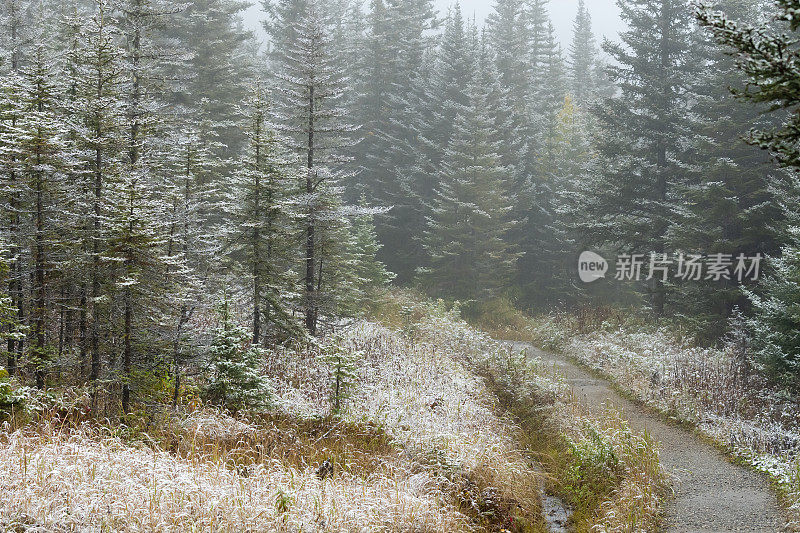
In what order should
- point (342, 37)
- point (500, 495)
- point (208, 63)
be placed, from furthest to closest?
point (342, 37) → point (208, 63) → point (500, 495)

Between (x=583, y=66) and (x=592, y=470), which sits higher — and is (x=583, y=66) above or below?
above

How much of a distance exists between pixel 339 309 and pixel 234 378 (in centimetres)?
832

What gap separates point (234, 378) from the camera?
9.44 meters

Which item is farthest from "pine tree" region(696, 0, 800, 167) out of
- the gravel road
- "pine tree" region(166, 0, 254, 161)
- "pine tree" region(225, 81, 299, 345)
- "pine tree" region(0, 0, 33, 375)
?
"pine tree" region(166, 0, 254, 161)

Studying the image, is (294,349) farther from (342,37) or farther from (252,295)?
(342,37)

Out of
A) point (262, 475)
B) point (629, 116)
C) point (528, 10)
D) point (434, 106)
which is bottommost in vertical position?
point (262, 475)

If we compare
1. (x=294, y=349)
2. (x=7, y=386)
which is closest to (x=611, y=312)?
(x=294, y=349)

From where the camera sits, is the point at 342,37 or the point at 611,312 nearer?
the point at 611,312

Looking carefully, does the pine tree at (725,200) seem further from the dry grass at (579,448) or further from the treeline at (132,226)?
the treeline at (132,226)

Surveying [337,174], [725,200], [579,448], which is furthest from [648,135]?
[579,448]

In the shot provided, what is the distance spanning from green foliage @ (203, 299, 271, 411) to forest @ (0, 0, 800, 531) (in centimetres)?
6

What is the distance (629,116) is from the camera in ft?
73.2

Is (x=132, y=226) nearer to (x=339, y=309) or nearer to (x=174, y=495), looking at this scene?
(x=174, y=495)

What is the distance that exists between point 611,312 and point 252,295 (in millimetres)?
16052
